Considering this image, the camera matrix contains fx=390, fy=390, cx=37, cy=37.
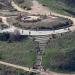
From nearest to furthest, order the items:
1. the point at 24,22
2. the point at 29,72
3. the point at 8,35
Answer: the point at 29,72 < the point at 8,35 < the point at 24,22

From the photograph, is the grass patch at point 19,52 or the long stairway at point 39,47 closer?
the long stairway at point 39,47

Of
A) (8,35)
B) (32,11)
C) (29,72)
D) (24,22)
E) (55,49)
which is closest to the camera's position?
(29,72)

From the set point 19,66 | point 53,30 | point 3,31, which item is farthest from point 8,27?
point 19,66

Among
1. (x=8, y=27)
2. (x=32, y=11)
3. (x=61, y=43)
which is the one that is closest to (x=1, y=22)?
(x=8, y=27)

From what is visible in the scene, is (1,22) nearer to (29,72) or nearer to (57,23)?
(57,23)

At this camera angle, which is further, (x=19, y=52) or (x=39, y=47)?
(x=39, y=47)

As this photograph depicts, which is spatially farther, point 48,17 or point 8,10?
point 8,10

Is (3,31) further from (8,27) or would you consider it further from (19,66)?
(19,66)

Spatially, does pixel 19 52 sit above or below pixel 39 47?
below

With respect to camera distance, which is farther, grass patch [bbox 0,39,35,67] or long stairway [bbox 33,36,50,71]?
grass patch [bbox 0,39,35,67]
